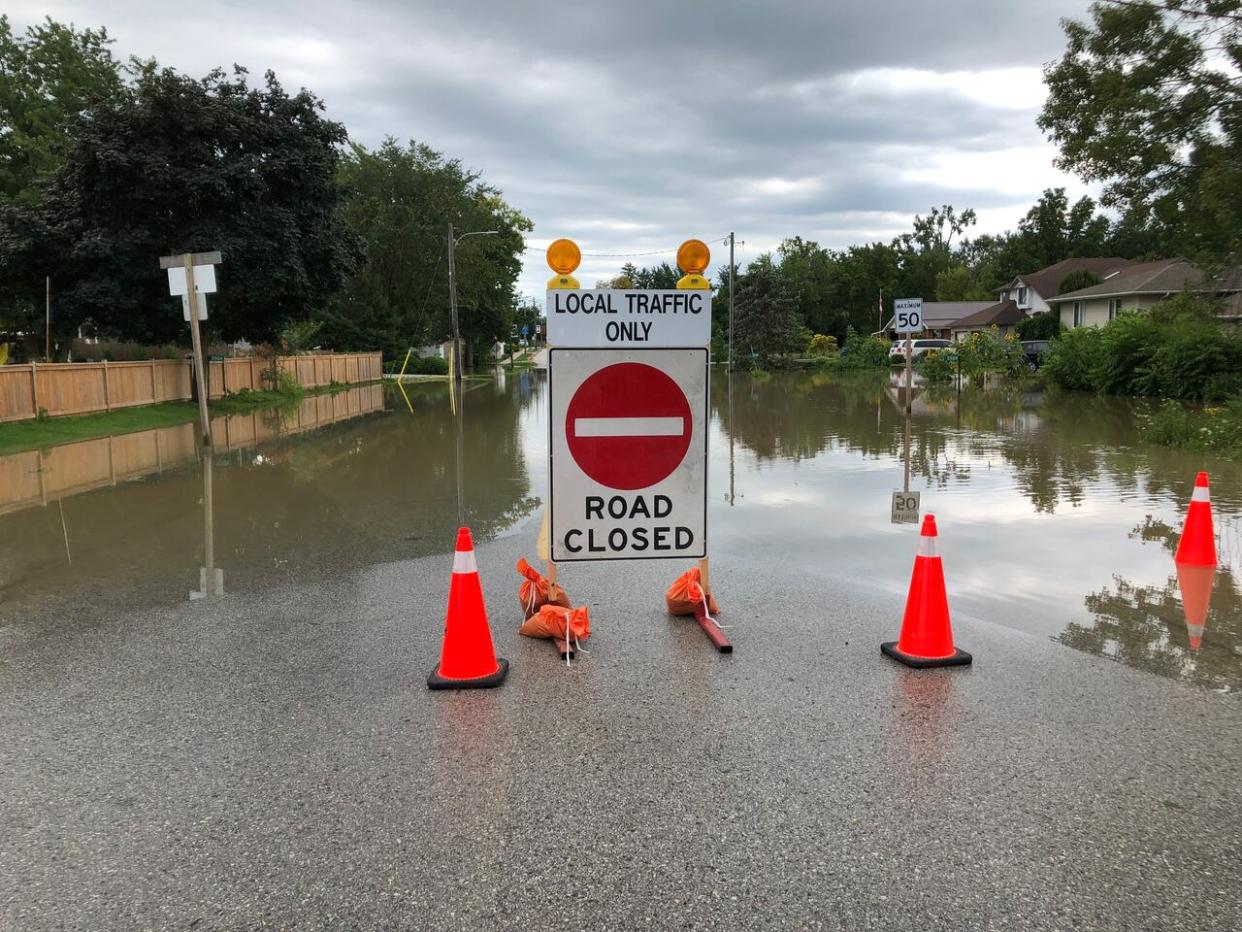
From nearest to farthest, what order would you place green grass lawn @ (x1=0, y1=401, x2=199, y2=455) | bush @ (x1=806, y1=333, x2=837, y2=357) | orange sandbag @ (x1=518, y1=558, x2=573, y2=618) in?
orange sandbag @ (x1=518, y1=558, x2=573, y2=618) < green grass lawn @ (x1=0, y1=401, x2=199, y2=455) < bush @ (x1=806, y1=333, x2=837, y2=357)

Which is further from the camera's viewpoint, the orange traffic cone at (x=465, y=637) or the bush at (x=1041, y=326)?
the bush at (x=1041, y=326)

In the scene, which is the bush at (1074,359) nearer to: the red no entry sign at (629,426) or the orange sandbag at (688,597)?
the orange sandbag at (688,597)

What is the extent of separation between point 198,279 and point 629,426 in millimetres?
12039

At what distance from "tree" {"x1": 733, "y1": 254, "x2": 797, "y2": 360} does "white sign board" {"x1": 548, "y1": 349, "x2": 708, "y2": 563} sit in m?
62.2

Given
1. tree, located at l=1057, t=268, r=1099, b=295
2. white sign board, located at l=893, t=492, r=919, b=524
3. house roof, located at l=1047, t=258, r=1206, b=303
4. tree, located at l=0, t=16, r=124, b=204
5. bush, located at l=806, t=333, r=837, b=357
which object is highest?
tree, located at l=0, t=16, r=124, b=204

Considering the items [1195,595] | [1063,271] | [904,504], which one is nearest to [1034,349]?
[1063,271]

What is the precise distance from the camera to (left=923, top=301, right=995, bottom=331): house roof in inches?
3155

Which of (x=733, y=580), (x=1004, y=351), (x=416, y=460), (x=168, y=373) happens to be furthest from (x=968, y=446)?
(x=1004, y=351)

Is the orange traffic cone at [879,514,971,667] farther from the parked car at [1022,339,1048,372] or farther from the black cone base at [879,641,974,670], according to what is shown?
the parked car at [1022,339,1048,372]

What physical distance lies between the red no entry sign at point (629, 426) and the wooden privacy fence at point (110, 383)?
16037 millimetres

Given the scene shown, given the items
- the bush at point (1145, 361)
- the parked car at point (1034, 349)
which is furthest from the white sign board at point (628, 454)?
the parked car at point (1034, 349)

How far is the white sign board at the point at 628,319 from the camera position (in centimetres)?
554

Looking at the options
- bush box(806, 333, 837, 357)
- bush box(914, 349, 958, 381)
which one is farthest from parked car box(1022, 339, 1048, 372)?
bush box(806, 333, 837, 357)

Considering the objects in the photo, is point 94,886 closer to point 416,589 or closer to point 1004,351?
point 416,589
